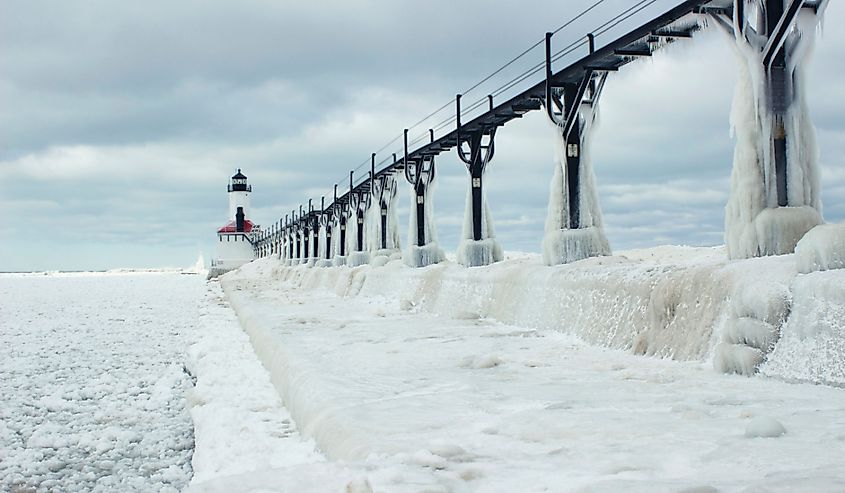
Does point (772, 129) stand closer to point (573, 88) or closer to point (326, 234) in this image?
point (573, 88)

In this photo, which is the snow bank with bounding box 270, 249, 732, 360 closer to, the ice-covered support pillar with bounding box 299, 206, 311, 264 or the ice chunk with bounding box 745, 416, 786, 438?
the ice chunk with bounding box 745, 416, 786, 438

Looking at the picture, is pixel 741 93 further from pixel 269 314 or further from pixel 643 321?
pixel 269 314

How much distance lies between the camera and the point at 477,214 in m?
20.4

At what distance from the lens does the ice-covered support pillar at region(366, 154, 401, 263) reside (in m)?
31.0

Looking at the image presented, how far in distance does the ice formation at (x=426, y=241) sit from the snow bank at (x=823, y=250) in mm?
19011

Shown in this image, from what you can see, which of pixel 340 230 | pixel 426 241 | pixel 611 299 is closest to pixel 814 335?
pixel 611 299

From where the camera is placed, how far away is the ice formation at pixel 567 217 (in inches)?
543

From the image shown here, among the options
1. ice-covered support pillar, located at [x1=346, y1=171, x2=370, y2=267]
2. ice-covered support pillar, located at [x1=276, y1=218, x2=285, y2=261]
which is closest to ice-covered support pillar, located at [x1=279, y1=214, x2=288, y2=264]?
ice-covered support pillar, located at [x1=276, y1=218, x2=285, y2=261]

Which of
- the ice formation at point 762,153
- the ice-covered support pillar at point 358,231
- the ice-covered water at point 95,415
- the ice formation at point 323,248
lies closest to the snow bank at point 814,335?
the ice formation at point 762,153

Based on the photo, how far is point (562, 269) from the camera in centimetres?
1197

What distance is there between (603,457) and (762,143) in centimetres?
592

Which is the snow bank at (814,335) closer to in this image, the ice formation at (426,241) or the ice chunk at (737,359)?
the ice chunk at (737,359)

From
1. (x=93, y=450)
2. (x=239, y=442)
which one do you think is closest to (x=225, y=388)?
(x=93, y=450)

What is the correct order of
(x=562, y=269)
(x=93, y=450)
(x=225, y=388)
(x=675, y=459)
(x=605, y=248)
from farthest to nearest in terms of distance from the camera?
(x=605, y=248)
(x=562, y=269)
(x=225, y=388)
(x=93, y=450)
(x=675, y=459)
